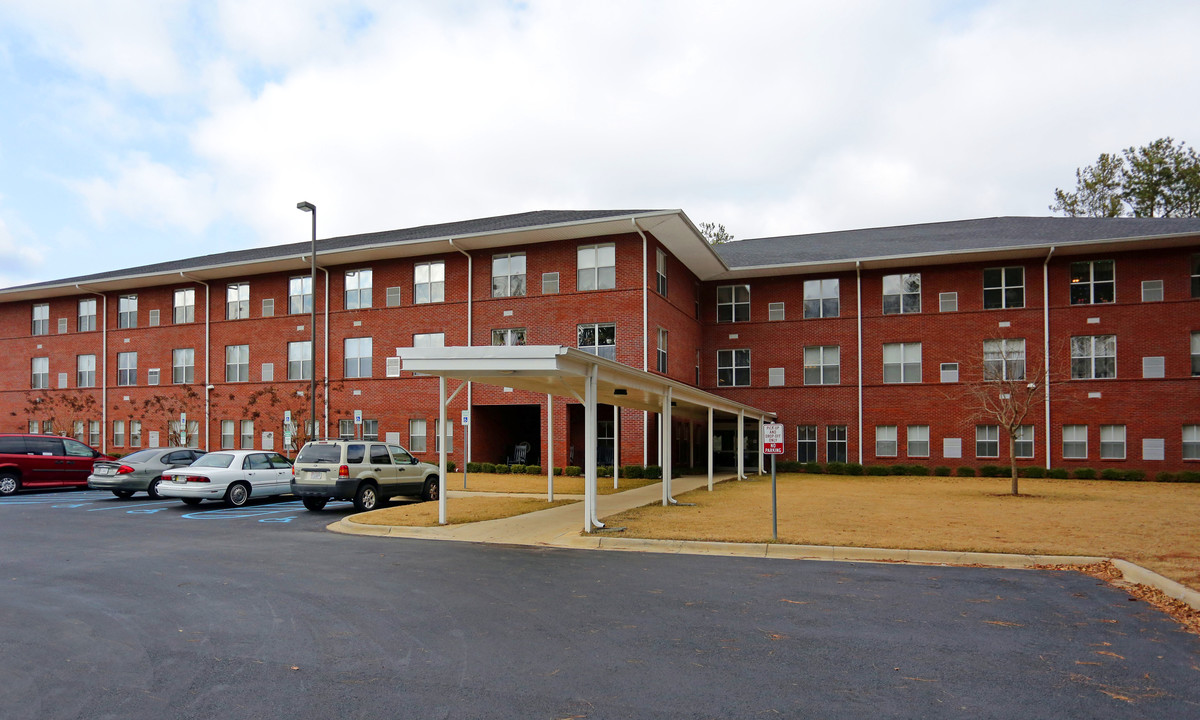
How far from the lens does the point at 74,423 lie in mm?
41219

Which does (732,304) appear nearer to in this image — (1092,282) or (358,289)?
(1092,282)

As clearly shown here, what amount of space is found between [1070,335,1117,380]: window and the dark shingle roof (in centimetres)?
405

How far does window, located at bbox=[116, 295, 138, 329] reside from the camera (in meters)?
40.9

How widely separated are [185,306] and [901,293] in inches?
1345

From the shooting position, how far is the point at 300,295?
3666cm

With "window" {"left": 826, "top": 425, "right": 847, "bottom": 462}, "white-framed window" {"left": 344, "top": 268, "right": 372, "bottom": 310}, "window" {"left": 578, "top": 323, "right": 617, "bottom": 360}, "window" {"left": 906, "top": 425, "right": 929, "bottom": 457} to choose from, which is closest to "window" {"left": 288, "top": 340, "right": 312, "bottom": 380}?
"white-framed window" {"left": 344, "top": 268, "right": 372, "bottom": 310}

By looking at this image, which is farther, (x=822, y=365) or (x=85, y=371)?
(x=85, y=371)

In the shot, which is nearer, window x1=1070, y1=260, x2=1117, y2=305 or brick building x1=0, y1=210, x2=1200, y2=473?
brick building x1=0, y1=210, x2=1200, y2=473

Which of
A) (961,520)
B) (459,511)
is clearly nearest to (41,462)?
(459,511)

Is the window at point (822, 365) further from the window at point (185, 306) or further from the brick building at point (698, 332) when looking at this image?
the window at point (185, 306)

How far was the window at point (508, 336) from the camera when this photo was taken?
31.8m

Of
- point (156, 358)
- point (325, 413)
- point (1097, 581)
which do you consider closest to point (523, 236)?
point (325, 413)

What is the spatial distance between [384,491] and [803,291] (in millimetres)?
22712

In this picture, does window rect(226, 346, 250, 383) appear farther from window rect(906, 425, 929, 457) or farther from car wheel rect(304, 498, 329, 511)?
window rect(906, 425, 929, 457)
